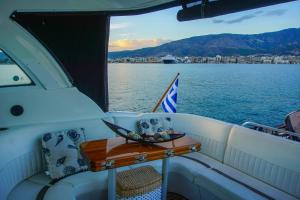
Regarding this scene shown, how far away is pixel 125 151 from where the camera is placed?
234 cm

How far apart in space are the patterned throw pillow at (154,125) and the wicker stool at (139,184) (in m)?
1.03

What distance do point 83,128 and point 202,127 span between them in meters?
1.63

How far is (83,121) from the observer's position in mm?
3312

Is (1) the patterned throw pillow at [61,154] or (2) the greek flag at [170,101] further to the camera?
(2) the greek flag at [170,101]

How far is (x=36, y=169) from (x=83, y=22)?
215 cm

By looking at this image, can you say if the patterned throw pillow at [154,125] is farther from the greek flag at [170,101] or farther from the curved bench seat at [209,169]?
the greek flag at [170,101]

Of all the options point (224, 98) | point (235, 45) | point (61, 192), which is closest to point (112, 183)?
point (61, 192)

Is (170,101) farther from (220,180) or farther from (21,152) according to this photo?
(21,152)

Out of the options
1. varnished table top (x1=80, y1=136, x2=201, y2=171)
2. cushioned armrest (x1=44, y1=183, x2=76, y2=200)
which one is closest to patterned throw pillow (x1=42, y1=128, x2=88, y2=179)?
cushioned armrest (x1=44, y1=183, x2=76, y2=200)

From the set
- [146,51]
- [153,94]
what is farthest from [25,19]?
[153,94]

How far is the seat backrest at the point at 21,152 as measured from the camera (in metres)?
2.37

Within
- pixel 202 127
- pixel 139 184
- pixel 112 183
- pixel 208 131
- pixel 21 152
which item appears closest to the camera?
pixel 112 183

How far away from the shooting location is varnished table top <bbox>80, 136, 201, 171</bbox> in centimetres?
213

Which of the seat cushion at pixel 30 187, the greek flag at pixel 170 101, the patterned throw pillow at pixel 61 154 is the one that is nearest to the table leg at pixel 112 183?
the patterned throw pillow at pixel 61 154
